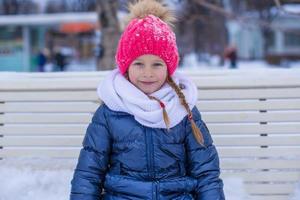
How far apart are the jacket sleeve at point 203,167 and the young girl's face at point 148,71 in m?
0.25

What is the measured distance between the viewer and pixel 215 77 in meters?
4.37

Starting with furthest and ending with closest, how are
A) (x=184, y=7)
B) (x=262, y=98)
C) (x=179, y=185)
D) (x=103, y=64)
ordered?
1. (x=184, y=7)
2. (x=103, y=64)
3. (x=262, y=98)
4. (x=179, y=185)

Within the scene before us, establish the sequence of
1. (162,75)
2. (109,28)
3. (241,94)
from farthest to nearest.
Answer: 1. (109,28)
2. (241,94)
3. (162,75)

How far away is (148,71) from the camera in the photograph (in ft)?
9.99

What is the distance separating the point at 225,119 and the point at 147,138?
4.74ft

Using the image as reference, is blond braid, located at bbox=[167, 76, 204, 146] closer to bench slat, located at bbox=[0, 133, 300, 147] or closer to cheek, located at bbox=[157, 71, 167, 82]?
cheek, located at bbox=[157, 71, 167, 82]

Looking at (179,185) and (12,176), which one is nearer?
(179,185)

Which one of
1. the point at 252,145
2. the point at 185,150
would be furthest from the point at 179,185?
the point at 252,145

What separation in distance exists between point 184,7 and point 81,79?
401 inches

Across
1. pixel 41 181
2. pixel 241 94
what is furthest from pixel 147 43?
pixel 41 181

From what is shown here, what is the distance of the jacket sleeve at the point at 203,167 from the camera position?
301 cm

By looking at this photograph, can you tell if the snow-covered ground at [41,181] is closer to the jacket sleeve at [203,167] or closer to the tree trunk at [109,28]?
the jacket sleeve at [203,167]

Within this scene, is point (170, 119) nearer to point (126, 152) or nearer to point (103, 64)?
point (126, 152)

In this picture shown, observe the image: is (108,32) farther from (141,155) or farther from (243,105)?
(141,155)
